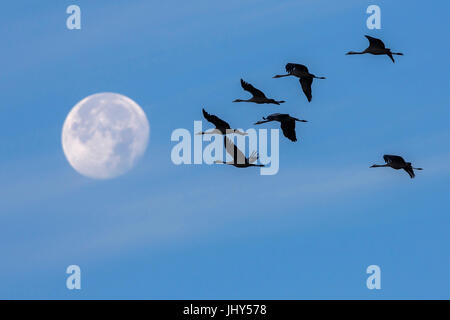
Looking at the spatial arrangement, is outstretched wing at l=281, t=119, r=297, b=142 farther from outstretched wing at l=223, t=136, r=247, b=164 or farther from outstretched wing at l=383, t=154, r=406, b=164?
outstretched wing at l=383, t=154, r=406, b=164

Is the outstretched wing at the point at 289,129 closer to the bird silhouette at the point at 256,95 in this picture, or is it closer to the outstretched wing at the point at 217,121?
the bird silhouette at the point at 256,95

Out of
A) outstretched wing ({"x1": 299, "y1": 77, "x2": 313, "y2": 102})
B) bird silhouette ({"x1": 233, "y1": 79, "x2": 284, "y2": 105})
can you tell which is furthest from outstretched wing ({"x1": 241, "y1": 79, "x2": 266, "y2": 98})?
outstretched wing ({"x1": 299, "y1": 77, "x2": 313, "y2": 102})

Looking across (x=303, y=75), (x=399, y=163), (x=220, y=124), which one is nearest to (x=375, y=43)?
(x=303, y=75)

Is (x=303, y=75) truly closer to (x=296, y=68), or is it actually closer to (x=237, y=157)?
(x=296, y=68)

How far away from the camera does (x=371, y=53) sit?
6425 cm

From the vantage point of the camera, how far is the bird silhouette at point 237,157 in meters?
63.8

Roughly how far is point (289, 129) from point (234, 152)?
3.91 m

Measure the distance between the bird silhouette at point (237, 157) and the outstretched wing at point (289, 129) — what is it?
284 centimetres

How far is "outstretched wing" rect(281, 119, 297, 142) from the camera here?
213ft

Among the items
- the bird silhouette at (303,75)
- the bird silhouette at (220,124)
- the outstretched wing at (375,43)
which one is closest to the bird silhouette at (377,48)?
the outstretched wing at (375,43)
